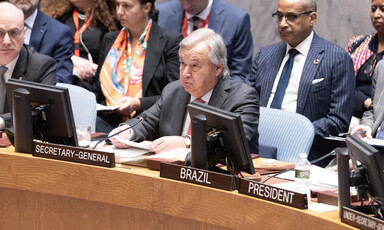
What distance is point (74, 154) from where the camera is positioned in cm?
292

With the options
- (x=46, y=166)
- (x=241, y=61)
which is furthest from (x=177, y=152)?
(x=241, y=61)

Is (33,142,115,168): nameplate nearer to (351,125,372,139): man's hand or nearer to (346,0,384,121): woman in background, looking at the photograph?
(351,125,372,139): man's hand

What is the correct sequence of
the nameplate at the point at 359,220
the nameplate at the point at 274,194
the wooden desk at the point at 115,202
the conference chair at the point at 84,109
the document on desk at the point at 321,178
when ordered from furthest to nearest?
1. the conference chair at the point at 84,109
2. the document on desk at the point at 321,178
3. the wooden desk at the point at 115,202
4. the nameplate at the point at 274,194
5. the nameplate at the point at 359,220

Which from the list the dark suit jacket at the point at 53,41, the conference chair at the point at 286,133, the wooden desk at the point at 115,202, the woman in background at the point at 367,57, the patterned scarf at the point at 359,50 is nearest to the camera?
the wooden desk at the point at 115,202

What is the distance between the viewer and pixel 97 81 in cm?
502

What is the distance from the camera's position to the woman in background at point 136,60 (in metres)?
4.83

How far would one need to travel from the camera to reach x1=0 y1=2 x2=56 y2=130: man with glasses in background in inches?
161

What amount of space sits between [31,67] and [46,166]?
54.4 inches

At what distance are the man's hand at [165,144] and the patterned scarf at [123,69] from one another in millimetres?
1507

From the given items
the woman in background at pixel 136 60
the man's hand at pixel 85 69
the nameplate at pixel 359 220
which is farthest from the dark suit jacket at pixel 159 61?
the nameplate at pixel 359 220

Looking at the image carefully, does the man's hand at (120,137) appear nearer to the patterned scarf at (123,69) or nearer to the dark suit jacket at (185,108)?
the dark suit jacket at (185,108)

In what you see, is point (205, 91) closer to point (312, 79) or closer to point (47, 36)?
point (312, 79)

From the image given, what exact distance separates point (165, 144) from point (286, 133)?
29.5 inches

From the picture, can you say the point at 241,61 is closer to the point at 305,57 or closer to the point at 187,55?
the point at 305,57
